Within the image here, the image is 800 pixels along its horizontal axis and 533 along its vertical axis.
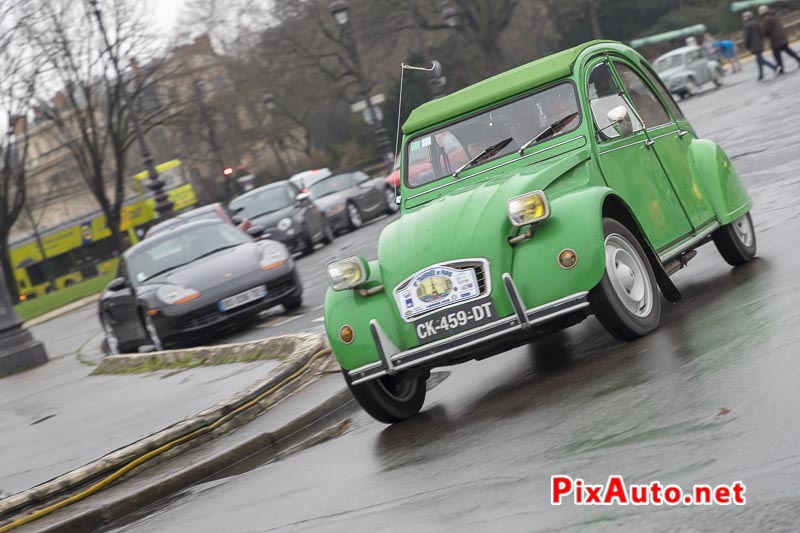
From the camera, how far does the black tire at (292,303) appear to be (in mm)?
16281

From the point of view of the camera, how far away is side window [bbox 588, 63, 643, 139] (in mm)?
8484

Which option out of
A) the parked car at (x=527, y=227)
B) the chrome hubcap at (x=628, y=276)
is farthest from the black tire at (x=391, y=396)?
the chrome hubcap at (x=628, y=276)

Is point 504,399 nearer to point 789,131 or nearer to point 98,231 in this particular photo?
point 789,131

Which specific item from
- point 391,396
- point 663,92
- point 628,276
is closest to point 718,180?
point 663,92

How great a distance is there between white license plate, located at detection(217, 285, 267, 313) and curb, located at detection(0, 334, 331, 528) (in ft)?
15.5

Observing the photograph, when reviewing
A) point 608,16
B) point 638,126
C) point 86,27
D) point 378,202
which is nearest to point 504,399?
point 638,126

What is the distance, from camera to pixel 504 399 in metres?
7.41

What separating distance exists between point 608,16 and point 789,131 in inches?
2053

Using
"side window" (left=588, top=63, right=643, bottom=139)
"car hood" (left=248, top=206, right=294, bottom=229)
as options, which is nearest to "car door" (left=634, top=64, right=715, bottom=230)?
"side window" (left=588, top=63, right=643, bottom=139)

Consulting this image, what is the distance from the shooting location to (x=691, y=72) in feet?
143

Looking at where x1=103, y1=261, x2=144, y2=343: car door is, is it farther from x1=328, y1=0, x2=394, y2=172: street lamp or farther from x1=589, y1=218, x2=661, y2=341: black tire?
x1=328, y1=0, x2=394, y2=172: street lamp

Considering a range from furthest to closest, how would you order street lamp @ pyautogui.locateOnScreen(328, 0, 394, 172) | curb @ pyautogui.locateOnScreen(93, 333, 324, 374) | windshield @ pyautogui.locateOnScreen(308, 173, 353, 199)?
street lamp @ pyautogui.locateOnScreen(328, 0, 394, 172) < windshield @ pyautogui.locateOnScreen(308, 173, 353, 199) < curb @ pyautogui.locateOnScreen(93, 333, 324, 374)

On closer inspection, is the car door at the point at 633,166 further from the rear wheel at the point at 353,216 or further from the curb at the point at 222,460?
the rear wheel at the point at 353,216

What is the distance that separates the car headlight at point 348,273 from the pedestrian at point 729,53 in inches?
1748
